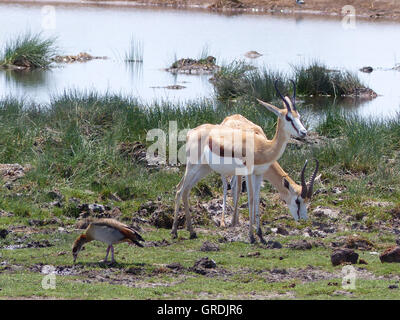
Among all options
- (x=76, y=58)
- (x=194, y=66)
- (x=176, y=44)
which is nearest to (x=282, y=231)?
(x=194, y=66)

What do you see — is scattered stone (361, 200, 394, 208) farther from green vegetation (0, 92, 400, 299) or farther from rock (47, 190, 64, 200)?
rock (47, 190, 64, 200)

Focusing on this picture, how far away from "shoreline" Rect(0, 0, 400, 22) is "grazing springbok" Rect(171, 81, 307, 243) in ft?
143

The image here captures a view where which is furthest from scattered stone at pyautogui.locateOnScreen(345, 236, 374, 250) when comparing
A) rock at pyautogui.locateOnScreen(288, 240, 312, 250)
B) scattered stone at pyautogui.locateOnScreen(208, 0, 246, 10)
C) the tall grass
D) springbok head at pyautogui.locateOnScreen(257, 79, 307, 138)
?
scattered stone at pyautogui.locateOnScreen(208, 0, 246, 10)

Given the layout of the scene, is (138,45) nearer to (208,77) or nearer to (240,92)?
(208,77)

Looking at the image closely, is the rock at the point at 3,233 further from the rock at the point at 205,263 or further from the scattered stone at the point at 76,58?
the scattered stone at the point at 76,58

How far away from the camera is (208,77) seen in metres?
30.4

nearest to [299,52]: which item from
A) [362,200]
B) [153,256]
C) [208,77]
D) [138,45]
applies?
[138,45]

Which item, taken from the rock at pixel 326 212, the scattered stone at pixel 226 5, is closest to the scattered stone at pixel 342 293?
the rock at pixel 326 212

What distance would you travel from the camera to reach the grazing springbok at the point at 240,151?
10281 millimetres

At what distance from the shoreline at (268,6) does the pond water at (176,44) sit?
100 cm

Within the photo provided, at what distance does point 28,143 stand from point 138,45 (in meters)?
24.9

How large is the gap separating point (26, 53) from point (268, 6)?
100 feet

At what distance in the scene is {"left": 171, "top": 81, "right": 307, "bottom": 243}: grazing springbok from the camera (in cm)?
1028
